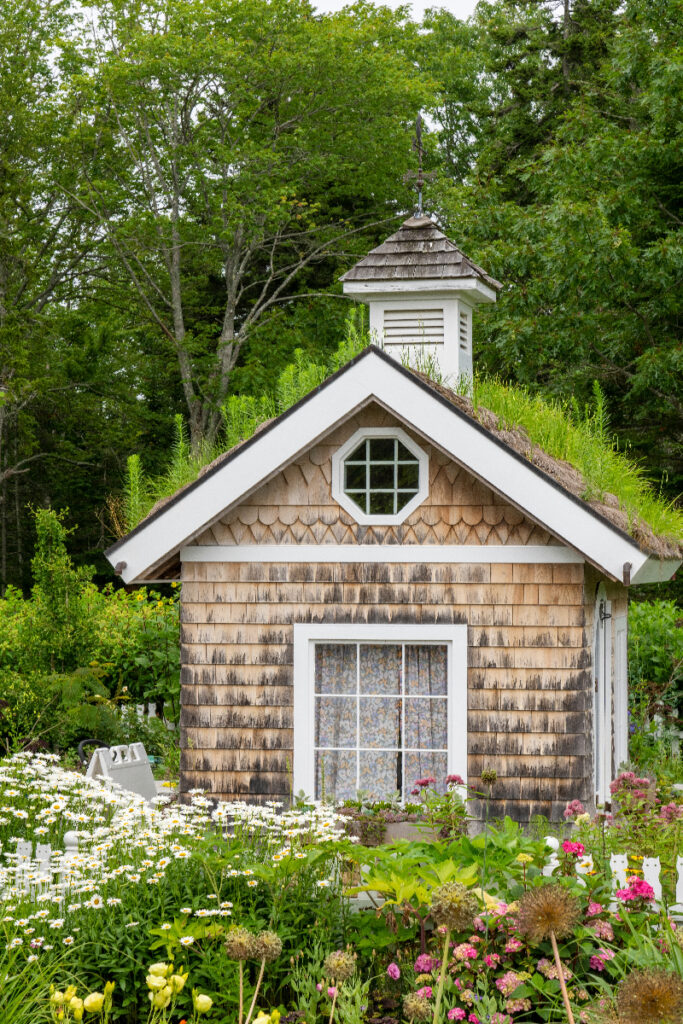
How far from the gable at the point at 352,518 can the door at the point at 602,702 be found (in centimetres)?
129

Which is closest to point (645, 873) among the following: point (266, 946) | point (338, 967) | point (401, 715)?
point (338, 967)

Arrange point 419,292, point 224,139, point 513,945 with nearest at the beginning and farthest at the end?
point 513,945 → point 419,292 → point 224,139

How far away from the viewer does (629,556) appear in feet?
24.7

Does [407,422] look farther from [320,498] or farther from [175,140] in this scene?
[175,140]

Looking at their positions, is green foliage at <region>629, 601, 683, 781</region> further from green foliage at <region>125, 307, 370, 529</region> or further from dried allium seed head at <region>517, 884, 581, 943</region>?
dried allium seed head at <region>517, 884, 581, 943</region>

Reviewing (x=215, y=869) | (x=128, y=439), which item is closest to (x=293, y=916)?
(x=215, y=869)

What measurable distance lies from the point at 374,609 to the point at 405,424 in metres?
1.28

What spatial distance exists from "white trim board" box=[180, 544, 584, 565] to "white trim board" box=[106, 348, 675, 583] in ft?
0.96

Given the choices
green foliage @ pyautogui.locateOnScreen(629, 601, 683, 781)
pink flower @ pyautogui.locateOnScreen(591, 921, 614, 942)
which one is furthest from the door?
pink flower @ pyautogui.locateOnScreen(591, 921, 614, 942)

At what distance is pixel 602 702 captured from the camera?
9258 mm

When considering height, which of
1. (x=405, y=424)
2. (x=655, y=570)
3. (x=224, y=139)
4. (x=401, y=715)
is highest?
(x=224, y=139)

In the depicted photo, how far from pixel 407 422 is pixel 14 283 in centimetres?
2018

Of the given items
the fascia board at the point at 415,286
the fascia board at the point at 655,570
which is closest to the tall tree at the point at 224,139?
the fascia board at the point at 415,286

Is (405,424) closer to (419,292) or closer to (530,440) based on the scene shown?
(530,440)
